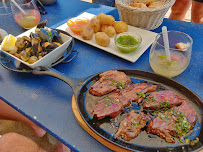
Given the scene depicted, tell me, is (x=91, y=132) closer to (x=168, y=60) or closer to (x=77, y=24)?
(x=168, y=60)

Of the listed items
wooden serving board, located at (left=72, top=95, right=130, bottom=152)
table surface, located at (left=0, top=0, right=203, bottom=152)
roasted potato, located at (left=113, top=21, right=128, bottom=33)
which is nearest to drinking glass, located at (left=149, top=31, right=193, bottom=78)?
table surface, located at (left=0, top=0, right=203, bottom=152)

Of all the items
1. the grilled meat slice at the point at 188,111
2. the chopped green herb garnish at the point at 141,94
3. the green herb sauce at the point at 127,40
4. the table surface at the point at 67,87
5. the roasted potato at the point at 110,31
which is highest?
the roasted potato at the point at 110,31

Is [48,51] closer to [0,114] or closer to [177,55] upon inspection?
[0,114]

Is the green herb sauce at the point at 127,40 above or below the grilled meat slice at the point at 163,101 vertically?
above

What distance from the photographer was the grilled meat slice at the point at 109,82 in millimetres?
982

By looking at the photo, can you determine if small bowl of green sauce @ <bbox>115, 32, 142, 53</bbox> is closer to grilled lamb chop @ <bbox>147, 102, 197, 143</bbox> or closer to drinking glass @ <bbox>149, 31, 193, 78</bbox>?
drinking glass @ <bbox>149, 31, 193, 78</bbox>

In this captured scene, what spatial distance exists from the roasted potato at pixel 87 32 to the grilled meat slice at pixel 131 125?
A: 0.85 m

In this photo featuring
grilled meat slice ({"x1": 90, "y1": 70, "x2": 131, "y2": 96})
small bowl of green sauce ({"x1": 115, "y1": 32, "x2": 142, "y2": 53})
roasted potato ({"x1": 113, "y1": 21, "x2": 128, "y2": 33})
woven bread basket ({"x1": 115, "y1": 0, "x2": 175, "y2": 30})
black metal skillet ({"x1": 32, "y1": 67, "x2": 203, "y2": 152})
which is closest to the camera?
black metal skillet ({"x1": 32, "y1": 67, "x2": 203, "y2": 152})

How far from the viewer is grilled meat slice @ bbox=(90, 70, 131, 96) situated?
982mm

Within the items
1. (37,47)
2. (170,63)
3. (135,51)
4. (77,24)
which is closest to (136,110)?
(170,63)

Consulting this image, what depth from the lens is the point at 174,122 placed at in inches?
32.5

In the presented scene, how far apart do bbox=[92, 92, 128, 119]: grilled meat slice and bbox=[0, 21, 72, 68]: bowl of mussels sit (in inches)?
19.5

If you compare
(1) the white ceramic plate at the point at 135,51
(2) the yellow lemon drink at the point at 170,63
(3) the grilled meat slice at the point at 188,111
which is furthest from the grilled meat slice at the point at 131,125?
(1) the white ceramic plate at the point at 135,51

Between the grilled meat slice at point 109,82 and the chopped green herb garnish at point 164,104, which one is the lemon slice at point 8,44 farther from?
the chopped green herb garnish at point 164,104
